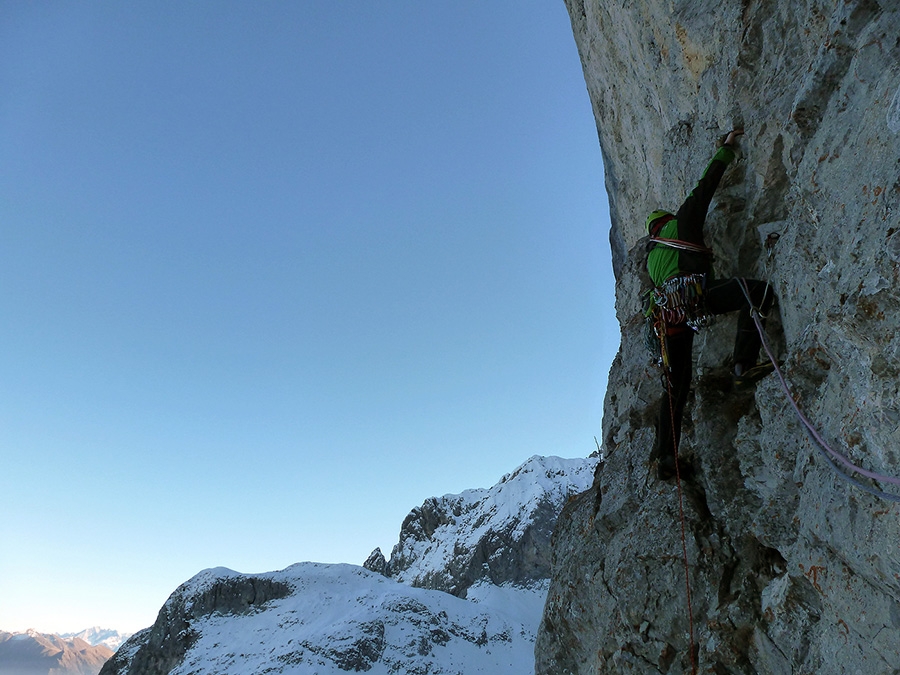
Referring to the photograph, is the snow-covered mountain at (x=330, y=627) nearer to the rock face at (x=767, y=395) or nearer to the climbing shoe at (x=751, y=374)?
the rock face at (x=767, y=395)

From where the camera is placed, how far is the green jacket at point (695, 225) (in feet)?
18.9

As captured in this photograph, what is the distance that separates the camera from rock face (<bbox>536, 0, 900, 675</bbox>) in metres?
3.41

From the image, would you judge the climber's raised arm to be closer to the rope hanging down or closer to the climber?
the climber

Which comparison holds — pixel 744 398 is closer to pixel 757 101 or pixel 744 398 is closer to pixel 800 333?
pixel 800 333

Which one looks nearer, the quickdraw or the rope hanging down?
the rope hanging down

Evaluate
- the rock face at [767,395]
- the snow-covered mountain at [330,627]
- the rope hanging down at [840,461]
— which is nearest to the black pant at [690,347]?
the rock face at [767,395]

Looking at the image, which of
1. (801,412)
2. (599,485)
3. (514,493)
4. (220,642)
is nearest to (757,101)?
(801,412)

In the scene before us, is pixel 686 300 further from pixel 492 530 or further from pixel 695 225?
pixel 492 530

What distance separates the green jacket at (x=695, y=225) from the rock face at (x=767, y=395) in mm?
245

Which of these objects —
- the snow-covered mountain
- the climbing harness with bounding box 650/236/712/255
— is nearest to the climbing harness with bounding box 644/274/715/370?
the climbing harness with bounding box 650/236/712/255

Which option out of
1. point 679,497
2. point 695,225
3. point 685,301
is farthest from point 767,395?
point 695,225

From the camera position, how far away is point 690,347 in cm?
612

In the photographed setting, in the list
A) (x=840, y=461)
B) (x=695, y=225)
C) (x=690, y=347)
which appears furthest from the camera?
(x=690, y=347)

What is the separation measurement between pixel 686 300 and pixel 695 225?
0.77 m
